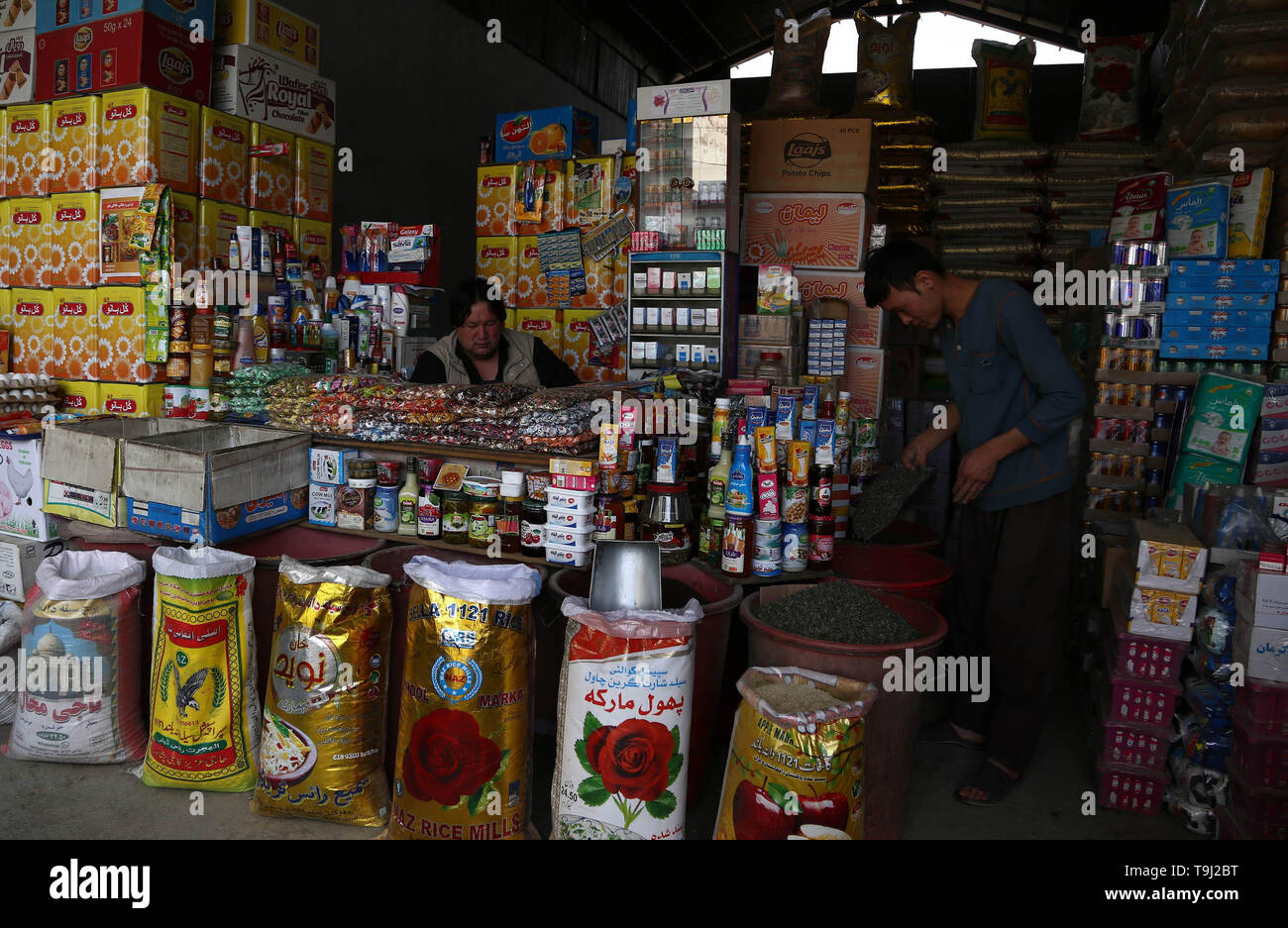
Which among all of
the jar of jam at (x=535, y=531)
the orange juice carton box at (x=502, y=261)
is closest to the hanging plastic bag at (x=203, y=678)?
the jar of jam at (x=535, y=531)

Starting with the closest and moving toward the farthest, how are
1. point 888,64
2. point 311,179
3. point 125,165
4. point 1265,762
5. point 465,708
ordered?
point 465,708
point 1265,762
point 125,165
point 311,179
point 888,64

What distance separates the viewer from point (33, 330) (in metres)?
3.97

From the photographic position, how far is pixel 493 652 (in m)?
2.11

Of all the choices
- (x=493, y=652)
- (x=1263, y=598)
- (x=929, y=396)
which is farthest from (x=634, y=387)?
(x=929, y=396)

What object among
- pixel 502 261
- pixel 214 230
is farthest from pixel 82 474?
pixel 502 261

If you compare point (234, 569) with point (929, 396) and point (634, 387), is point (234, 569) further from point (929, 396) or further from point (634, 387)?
point (929, 396)

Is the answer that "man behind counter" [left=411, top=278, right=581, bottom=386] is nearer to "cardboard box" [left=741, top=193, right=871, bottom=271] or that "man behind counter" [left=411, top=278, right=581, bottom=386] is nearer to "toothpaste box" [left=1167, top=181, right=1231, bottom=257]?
"cardboard box" [left=741, top=193, right=871, bottom=271]

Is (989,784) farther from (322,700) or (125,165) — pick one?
(125,165)

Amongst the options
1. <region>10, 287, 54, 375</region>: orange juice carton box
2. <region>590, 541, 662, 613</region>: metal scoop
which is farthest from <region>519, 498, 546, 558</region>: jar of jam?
<region>10, 287, 54, 375</region>: orange juice carton box

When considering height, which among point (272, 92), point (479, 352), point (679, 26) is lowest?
point (479, 352)

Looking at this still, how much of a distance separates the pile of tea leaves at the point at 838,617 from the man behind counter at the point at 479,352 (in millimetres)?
1797

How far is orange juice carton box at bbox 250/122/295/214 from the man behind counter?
0.99m

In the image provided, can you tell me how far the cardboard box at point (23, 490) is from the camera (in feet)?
11.3

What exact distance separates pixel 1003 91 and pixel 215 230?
247 inches
